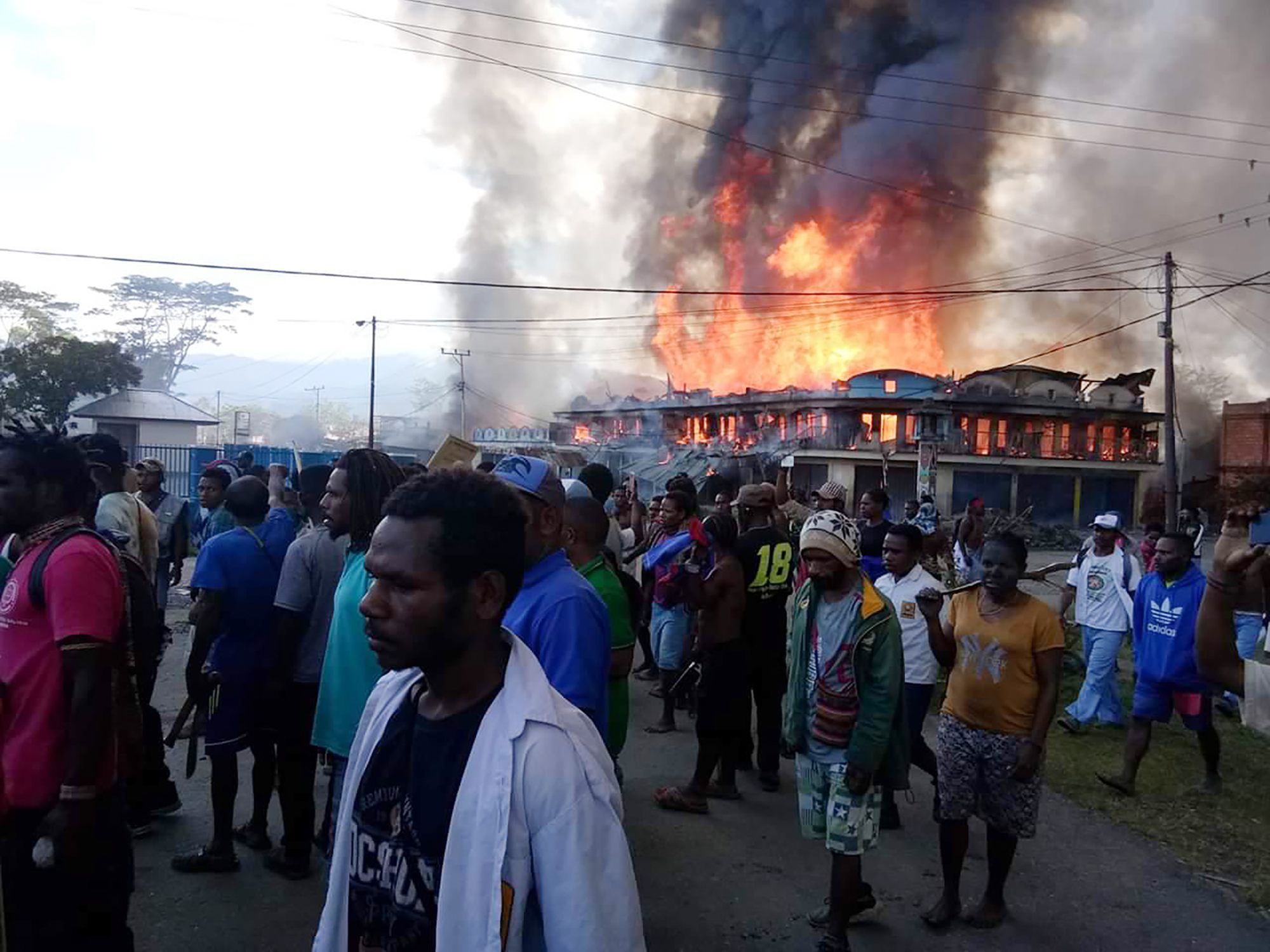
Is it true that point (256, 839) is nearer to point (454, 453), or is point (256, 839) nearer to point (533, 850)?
point (454, 453)

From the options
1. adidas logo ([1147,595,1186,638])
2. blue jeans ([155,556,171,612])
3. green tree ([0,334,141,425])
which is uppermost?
green tree ([0,334,141,425])

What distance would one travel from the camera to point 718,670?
5.69 m

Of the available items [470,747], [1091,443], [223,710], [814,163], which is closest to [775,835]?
[223,710]

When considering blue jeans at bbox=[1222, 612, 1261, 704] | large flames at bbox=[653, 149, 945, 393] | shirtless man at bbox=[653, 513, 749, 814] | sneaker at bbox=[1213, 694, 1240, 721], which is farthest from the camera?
large flames at bbox=[653, 149, 945, 393]

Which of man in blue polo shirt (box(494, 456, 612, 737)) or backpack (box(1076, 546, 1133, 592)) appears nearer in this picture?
man in blue polo shirt (box(494, 456, 612, 737))

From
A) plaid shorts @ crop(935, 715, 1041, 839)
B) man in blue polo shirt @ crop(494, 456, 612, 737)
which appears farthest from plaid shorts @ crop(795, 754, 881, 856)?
man in blue polo shirt @ crop(494, 456, 612, 737)

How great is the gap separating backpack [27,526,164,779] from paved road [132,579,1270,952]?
4.21 ft

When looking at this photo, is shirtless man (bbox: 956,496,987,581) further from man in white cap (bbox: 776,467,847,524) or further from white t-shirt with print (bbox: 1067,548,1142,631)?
white t-shirt with print (bbox: 1067,548,1142,631)

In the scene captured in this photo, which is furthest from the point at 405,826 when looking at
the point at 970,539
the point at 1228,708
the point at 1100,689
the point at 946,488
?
the point at 946,488

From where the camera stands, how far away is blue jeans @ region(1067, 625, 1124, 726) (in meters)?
7.62

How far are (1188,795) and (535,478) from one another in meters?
5.59

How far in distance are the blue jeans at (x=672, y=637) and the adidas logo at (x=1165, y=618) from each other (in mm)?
3306

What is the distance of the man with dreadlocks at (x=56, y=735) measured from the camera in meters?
2.52

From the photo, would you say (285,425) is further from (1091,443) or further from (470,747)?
(470,747)
